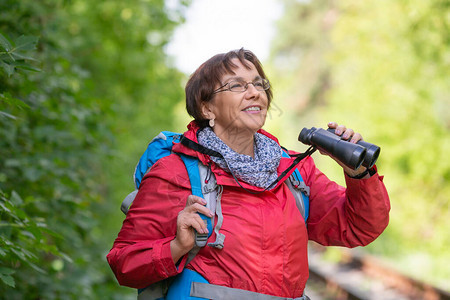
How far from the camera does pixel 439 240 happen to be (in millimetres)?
12102

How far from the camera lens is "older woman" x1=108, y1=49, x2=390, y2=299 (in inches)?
85.4

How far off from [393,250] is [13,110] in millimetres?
11534

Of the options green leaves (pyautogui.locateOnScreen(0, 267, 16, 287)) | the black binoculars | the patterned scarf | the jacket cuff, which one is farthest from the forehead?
green leaves (pyautogui.locateOnScreen(0, 267, 16, 287))

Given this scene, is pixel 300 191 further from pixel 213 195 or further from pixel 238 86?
pixel 238 86

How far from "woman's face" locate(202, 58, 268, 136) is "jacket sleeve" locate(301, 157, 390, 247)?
1.17 ft

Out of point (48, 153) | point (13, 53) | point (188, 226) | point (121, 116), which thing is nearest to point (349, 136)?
point (188, 226)

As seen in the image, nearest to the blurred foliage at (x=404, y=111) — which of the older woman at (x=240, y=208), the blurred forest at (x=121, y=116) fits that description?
the blurred forest at (x=121, y=116)

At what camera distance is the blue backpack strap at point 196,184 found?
2143 millimetres

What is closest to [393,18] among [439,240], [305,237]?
[439,240]

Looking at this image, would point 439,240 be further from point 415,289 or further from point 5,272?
point 5,272

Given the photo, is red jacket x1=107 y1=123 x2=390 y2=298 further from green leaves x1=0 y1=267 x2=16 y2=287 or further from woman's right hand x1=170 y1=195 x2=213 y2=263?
green leaves x1=0 y1=267 x2=16 y2=287

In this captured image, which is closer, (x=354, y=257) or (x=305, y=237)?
(x=305, y=237)

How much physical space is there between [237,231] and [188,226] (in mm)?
214

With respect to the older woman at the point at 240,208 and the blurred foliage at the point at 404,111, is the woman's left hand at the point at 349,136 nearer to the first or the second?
the older woman at the point at 240,208
